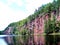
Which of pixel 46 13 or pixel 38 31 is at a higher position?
pixel 46 13

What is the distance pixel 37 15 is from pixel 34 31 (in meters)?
0.82

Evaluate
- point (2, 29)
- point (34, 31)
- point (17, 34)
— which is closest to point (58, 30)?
point (34, 31)

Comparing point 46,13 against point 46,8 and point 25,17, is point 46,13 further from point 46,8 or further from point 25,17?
point 25,17

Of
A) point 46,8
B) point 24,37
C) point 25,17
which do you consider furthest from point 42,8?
point 24,37

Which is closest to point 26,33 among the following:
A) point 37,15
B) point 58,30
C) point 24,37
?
point 24,37

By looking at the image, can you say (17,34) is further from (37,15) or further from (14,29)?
(37,15)

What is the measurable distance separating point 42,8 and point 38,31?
1148mm

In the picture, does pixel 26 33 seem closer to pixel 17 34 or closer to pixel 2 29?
pixel 17 34

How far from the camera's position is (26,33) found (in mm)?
9281

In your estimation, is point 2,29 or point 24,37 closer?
point 2,29

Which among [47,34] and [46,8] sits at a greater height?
[46,8]

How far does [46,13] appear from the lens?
9.24 metres

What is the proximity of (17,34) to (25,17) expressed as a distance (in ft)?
3.10

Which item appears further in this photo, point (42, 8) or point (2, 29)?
point (42, 8)
